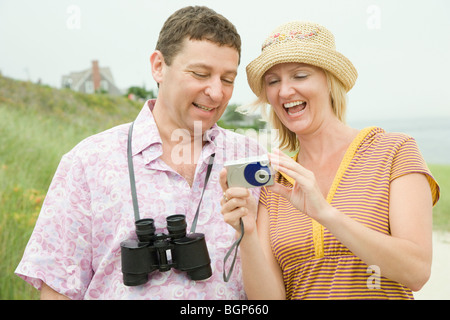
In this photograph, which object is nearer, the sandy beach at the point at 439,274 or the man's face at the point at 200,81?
the man's face at the point at 200,81

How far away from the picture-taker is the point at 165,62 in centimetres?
232

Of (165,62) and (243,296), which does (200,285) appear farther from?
(165,62)

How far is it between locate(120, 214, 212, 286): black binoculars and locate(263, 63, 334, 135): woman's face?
2.78 ft

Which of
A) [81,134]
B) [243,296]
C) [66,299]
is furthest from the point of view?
[81,134]

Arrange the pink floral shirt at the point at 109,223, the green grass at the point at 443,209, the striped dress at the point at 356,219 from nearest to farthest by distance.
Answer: the striped dress at the point at 356,219, the pink floral shirt at the point at 109,223, the green grass at the point at 443,209

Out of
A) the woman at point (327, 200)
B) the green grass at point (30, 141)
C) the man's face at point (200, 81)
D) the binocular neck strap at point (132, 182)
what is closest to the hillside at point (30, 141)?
the green grass at point (30, 141)

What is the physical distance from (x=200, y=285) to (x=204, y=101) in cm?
100

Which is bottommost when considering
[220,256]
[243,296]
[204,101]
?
[243,296]

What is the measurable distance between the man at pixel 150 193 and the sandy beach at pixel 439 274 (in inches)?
227

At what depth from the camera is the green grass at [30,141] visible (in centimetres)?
431

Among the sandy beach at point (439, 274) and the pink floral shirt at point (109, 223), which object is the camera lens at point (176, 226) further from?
the sandy beach at point (439, 274)

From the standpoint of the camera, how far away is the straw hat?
7.00 ft

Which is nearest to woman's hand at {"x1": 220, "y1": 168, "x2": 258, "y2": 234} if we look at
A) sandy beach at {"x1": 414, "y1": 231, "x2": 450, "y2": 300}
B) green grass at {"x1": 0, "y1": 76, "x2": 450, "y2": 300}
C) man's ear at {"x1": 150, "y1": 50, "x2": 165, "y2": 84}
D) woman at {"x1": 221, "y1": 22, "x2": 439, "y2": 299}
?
woman at {"x1": 221, "y1": 22, "x2": 439, "y2": 299}

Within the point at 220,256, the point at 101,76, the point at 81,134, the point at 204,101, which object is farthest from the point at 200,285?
the point at 101,76
